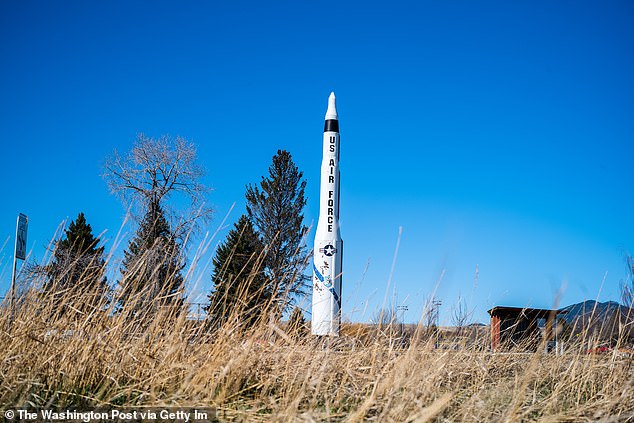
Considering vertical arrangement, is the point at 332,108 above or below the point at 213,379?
above

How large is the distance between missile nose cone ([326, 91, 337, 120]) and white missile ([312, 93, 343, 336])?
0.45 ft

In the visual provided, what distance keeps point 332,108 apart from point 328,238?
14.0 ft

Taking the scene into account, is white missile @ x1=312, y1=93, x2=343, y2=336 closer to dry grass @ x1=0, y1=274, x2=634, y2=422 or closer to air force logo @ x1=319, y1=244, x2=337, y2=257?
air force logo @ x1=319, y1=244, x2=337, y2=257

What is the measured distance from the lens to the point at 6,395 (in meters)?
2.89

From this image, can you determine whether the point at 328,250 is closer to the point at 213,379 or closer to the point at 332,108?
the point at 332,108

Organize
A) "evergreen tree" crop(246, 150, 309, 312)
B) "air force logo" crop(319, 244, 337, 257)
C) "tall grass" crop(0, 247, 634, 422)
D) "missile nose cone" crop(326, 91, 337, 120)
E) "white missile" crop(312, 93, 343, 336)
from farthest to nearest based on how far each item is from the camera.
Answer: "evergreen tree" crop(246, 150, 309, 312), "missile nose cone" crop(326, 91, 337, 120), "air force logo" crop(319, 244, 337, 257), "white missile" crop(312, 93, 343, 336), "tall grass" crop(0, 247, 634, 422)

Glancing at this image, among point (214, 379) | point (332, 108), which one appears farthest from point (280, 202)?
point (214, 379)

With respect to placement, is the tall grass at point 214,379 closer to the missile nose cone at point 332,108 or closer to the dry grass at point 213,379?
the dry grass at point 213,379

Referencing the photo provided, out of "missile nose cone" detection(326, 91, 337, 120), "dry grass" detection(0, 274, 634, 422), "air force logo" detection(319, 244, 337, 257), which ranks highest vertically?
"missile nose cone" detection(326, 91, 337, 120)

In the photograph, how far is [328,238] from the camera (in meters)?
17.3

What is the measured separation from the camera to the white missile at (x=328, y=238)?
55.6ft

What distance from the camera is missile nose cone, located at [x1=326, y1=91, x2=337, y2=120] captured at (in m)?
18.9

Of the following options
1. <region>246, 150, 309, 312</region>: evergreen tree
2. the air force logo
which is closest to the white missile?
the air force logo

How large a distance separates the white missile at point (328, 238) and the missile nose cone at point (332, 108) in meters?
0.14
